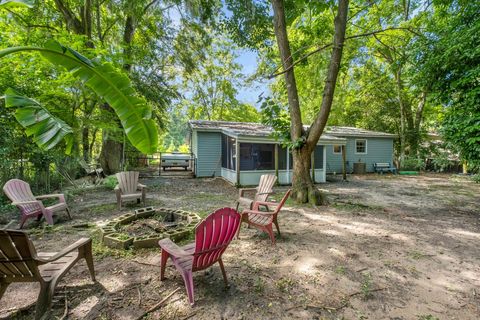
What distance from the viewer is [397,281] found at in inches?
113

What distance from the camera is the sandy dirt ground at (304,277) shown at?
233cm

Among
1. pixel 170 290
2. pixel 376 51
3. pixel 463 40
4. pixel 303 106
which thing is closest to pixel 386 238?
pixel 170 290

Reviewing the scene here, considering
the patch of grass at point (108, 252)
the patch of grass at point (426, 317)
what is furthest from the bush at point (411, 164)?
the patch of grass at point (108, 252)

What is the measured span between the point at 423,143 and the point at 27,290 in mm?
22940

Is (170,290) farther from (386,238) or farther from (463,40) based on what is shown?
(463,40)

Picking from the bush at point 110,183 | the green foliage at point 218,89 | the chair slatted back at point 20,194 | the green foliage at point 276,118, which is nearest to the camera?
the chair slatted back at point 20,194

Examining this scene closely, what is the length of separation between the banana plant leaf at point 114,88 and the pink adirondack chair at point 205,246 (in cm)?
152

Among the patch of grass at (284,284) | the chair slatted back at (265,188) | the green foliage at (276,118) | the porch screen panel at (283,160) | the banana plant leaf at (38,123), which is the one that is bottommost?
the patch of grass at (284,284)

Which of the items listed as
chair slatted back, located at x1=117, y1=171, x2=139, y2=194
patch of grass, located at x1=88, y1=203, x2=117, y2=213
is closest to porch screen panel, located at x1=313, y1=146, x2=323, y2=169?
chair slatted back, located at x1=117, y1=171, x2=139, y2=194

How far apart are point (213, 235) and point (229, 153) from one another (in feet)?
30.5

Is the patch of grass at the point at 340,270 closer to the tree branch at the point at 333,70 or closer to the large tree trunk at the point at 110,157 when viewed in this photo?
the tree branch at the point at 333,70

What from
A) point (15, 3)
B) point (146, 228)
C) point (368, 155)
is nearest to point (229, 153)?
point (146, 228)

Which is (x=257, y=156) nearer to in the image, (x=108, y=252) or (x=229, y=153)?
(x=229, y=153)

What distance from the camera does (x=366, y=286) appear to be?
2754 mm
